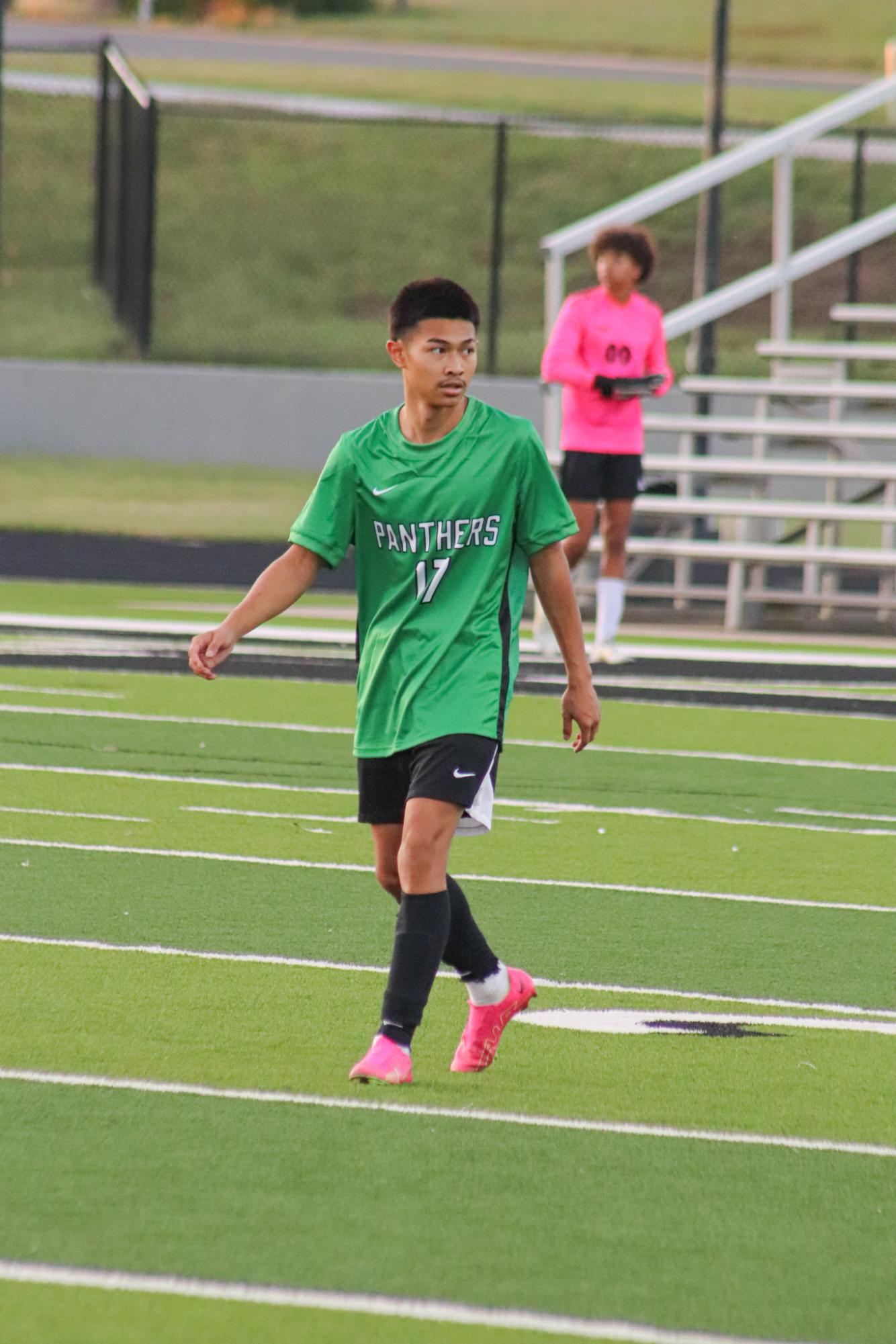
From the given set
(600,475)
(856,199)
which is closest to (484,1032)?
(600,475)

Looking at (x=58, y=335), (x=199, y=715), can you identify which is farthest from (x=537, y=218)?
(x=199, y=715)

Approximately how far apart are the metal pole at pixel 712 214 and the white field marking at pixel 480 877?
1172 centimetres

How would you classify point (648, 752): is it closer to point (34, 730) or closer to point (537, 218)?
point (34, 730)

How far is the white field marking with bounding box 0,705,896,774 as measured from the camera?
931 cm

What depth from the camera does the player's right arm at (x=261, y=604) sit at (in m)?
4.81

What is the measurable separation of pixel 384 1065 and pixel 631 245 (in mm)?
6960

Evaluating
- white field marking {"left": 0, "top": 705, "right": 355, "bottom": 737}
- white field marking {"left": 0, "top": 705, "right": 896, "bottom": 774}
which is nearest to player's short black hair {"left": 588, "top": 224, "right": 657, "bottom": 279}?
white field marking {"left": 0, "top": 705, "right": 896, "bottom": 774}

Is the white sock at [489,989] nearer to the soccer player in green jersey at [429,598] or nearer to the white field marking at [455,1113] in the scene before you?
the soccer player in green jersey at [429,598]

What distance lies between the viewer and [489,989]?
5.03 meters

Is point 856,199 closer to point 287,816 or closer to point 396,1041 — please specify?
point 287,816

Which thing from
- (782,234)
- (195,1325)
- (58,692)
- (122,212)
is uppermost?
(122,212)

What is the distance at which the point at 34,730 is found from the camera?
9461mm

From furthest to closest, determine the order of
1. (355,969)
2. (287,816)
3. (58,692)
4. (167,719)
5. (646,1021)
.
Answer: (58,692), (167,719), (287,816), (355,969), (646,1021)

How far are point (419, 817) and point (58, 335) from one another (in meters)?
22.4
